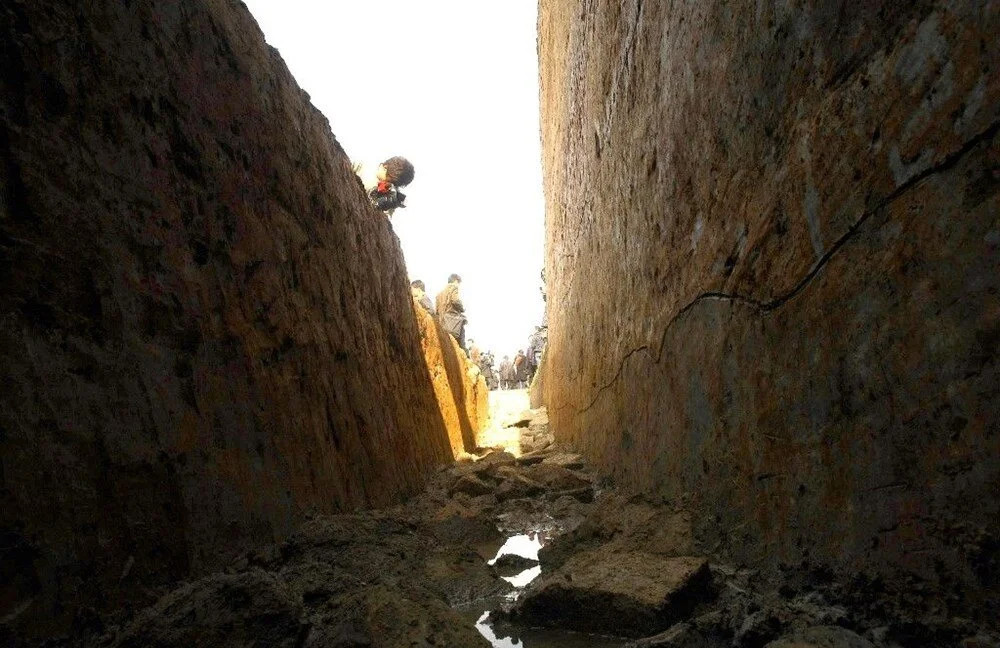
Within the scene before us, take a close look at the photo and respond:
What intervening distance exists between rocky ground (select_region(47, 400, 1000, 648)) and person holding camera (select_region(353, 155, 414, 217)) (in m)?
5.38

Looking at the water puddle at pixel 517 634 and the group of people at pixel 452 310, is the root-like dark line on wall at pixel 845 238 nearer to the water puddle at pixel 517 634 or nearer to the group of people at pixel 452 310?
the water puddle at pixel 517 634

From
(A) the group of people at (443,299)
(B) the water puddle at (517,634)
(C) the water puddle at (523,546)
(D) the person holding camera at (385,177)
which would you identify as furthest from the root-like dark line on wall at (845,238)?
(D) the person holding camera at (385,177)

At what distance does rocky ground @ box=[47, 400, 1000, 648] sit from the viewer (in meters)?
1.10

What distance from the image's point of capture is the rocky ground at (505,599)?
1.10 m

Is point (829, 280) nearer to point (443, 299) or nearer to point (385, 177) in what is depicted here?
point (385, 177)

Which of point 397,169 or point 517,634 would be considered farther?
point 397,169

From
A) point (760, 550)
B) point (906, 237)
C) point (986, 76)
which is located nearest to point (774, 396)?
point (760, 550)

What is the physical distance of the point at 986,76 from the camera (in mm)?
790

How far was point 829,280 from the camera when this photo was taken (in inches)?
45.2

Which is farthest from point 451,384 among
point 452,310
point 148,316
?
point 452,310

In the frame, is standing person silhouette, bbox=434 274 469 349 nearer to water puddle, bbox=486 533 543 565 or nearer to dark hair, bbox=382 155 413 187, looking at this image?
dark hair, bbox=382 155 413 187

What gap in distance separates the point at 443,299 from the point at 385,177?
868 centimetres

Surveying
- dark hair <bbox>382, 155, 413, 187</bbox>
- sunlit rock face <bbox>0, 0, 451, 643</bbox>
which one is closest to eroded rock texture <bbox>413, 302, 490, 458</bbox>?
dark hair <bbox>382, 155, 413, 187</bbox>

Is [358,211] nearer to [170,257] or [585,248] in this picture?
[585,248]
